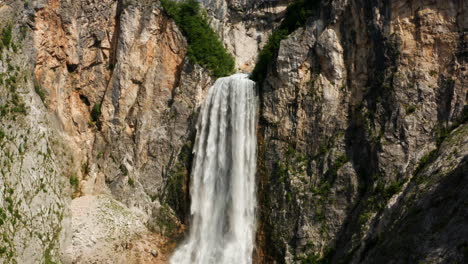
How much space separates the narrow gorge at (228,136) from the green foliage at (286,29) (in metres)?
0.10

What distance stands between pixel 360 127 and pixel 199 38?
46.7ft

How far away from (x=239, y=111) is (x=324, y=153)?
6.29m

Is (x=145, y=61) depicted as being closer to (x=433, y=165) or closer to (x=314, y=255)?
(x=314, y=255)

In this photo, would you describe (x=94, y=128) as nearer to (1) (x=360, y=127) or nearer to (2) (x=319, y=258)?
(2) (x=319, y=258)

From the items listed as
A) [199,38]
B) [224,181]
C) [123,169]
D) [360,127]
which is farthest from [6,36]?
[360,127]

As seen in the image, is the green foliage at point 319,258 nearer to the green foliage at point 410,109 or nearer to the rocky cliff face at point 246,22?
the green foliage at point 410,109

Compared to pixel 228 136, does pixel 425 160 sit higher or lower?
lower

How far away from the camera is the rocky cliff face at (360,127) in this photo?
2189 centimetres

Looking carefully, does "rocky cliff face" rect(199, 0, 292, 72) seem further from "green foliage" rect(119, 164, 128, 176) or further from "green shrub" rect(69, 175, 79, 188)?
"green shrub" rect(69, 175, 79, 188)

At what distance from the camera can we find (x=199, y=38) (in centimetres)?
3500

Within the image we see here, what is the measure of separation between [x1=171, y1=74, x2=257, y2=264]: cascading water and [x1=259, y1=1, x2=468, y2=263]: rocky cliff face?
1.03 metres

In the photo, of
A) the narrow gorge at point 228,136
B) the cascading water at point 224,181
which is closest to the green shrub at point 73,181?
the narrow gorge at point 228,136

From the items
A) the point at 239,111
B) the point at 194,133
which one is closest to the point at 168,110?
the point at 194,133

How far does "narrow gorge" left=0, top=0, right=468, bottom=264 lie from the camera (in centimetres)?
2311
